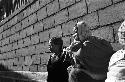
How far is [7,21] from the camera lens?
10086 mm

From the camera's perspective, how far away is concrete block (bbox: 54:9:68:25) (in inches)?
230

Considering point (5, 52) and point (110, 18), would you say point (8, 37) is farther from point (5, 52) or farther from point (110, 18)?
point (110, 18)

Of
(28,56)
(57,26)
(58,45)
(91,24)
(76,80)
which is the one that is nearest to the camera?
(76,80)

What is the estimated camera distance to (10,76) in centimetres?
962

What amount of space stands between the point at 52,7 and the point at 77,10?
1.18 meters

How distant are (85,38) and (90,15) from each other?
1.58 metres

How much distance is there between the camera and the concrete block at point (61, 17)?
19.2ft

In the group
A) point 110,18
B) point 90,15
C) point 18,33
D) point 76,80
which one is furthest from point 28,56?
point 76,80

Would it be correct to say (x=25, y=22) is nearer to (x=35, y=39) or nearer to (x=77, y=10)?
(x=35, y=39)

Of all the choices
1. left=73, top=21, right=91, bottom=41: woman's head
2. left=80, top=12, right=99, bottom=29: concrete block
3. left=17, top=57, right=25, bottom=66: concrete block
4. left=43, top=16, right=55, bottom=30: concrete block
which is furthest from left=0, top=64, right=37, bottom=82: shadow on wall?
left=73, top=21, right=91, bottom=41: woman's head

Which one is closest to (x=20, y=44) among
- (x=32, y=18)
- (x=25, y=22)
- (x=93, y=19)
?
(x=25, y=22)

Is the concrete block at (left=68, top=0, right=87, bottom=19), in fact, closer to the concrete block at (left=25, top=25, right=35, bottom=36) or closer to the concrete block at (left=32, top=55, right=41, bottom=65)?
the concrete block at (left=32, top=55, right=41, bottom=65)

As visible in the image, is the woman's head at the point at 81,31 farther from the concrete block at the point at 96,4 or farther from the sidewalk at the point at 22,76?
the sidewalk at the point at 22,76

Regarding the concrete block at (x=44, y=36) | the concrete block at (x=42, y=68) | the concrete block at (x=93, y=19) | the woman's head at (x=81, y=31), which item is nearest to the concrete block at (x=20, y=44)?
the concrete block at (x=44, y=36)
